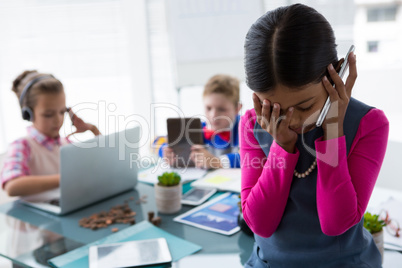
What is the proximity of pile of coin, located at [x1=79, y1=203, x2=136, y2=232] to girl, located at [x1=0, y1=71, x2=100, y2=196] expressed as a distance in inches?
12.6

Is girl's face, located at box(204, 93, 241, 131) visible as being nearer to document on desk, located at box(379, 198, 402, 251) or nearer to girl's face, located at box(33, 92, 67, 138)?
girl's face, located at box(33, 92, 67, 138)

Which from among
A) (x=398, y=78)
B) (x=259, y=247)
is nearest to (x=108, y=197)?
(x=259, y=247)

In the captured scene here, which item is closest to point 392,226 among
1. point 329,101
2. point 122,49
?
point 329,101

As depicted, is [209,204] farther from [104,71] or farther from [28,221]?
[104,71]

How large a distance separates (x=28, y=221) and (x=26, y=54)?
2.48m

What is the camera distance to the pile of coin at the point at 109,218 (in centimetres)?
132

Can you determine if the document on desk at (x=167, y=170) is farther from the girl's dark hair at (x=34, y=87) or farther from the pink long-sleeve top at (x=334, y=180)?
the pink long-sleeve top at (x=334, y=180)

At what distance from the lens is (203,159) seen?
1.82 metres

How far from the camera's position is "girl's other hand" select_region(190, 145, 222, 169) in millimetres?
1790

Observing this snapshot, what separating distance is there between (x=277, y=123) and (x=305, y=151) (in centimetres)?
11

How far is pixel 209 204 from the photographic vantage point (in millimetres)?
1422

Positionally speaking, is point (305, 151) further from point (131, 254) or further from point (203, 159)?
point (203, 159)

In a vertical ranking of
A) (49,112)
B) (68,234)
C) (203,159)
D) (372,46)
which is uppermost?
(372,46)

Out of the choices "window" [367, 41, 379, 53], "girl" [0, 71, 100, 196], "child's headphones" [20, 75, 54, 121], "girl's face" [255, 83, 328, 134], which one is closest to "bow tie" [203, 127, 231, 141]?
"girl" [0, 71, 100, 196]
